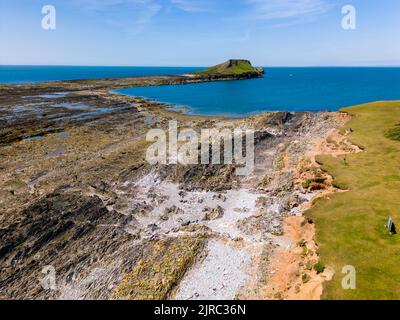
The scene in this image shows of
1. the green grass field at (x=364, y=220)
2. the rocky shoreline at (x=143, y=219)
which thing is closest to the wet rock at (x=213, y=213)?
the rocky shoreline at (x=143, y=219)

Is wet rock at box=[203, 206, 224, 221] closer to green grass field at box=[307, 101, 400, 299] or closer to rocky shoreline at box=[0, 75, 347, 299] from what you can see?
rocky shoreline at box=[0, 75, 347, 299]

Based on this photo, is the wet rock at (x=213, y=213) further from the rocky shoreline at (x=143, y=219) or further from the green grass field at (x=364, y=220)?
the green grass field at (x=364, y=220)

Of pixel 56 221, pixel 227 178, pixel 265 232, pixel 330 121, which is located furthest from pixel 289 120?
pixel 56 221

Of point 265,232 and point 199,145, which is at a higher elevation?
point 199,145

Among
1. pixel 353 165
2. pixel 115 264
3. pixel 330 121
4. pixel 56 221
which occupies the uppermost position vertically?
pixel 330 121
